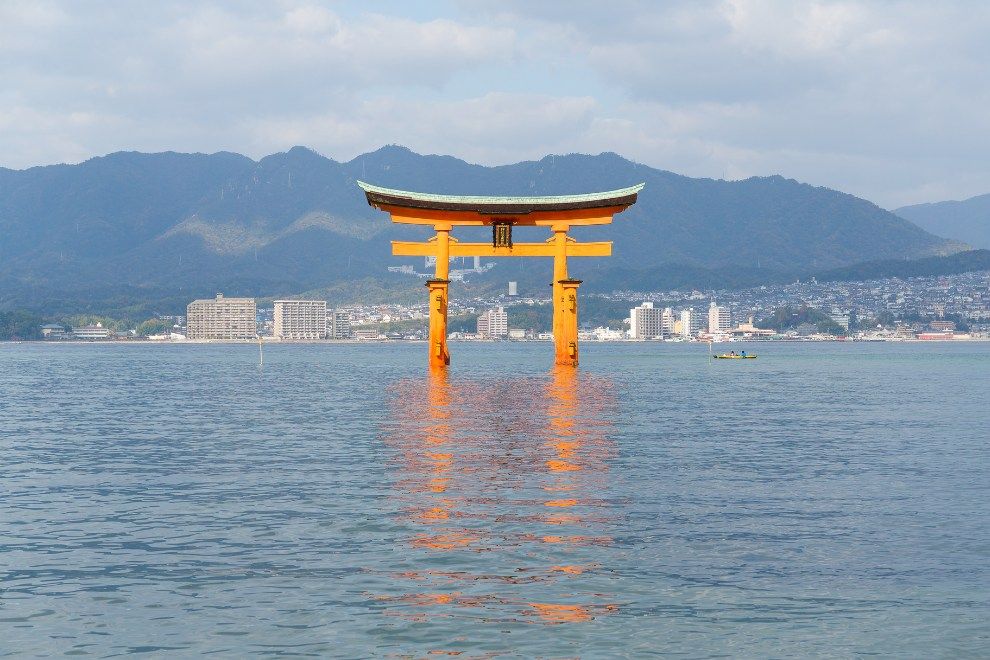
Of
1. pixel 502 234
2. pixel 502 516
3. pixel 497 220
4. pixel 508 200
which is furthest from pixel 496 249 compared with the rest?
pixel 502 516

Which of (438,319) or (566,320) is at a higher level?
(438,319)

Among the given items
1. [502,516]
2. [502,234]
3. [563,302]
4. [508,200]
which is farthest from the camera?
[563,302]

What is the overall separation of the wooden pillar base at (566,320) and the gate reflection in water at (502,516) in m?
36.7

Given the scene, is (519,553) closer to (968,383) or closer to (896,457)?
(896,457)

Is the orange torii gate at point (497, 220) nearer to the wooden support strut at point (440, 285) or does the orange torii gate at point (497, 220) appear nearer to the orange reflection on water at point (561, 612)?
the wooden support strut at point (440, 285)

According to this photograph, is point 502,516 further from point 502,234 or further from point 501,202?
point 502,234

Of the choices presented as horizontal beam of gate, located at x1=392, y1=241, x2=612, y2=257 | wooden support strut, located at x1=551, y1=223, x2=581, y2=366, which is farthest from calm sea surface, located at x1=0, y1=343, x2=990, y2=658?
wooden support strut, located at x1=551, y1=223, x2=581, y2=366

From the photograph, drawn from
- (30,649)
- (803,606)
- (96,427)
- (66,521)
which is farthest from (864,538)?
(96,427)

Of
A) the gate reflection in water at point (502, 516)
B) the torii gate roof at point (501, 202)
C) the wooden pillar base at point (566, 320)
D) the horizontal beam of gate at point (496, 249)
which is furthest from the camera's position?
the wooden pillar base at point (566, 320)

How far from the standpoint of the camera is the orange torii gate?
69875mm

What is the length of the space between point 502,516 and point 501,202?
2167 inches

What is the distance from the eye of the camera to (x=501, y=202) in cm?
7106

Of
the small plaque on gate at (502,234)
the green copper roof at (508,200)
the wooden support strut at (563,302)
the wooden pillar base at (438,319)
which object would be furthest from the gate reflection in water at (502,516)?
the wooden support strut at (563,302)

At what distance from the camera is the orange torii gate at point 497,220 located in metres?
69.9
